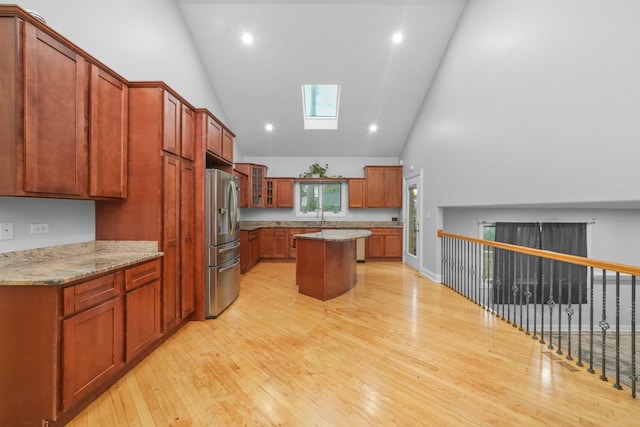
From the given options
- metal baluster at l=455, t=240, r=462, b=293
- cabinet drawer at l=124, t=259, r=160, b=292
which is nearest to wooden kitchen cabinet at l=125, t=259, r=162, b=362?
cabinet drawer at l=124, t=259, r=160, b=292

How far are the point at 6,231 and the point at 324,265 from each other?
9.86 ft

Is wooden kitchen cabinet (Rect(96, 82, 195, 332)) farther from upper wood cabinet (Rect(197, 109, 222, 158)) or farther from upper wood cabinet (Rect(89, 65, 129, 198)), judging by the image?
upper wood cabinet (Rect(197, 109, 222, 158))

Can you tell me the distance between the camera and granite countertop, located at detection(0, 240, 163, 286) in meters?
1.47

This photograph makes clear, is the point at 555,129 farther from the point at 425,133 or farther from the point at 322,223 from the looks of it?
the point at 322,223

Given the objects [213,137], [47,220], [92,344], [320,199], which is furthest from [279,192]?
[92,344]

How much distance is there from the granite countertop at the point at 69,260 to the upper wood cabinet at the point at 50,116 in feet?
1.60

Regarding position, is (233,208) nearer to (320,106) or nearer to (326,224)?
(326,224)

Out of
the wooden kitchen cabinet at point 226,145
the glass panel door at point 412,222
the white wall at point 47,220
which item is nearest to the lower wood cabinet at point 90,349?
the white wall at point 47,220

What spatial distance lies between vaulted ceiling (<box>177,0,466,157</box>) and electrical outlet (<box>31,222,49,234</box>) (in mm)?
3867

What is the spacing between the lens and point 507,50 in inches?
115

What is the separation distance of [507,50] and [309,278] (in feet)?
12.4

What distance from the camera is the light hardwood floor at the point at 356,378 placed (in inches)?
62.8

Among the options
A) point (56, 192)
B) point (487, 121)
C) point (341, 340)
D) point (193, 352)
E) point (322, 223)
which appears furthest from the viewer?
point (322, 223)

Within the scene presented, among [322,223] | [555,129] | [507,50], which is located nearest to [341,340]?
[555,129]
